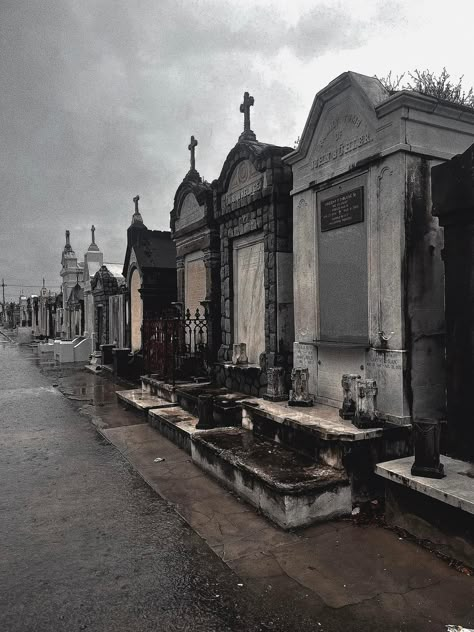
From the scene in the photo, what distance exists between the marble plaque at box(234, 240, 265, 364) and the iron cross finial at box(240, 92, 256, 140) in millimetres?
1750

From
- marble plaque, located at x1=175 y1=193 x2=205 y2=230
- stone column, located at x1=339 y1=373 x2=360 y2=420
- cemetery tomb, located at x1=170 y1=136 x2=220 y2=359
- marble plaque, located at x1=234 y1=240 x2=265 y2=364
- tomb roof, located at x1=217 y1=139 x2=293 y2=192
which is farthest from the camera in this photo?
marble plaque, located at x1=175 y1=193 x2=205 y2=230

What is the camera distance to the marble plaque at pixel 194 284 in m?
9.83

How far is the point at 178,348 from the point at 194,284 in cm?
147

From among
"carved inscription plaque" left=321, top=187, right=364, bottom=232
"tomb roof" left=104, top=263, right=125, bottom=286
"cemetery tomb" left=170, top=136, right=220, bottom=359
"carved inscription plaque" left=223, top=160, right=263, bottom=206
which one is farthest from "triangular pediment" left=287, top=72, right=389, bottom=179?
"tomb roof" left=104, top=263, right=125, bottom=286

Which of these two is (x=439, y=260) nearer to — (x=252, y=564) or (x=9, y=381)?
(x=252, y=564)

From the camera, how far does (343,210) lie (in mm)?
5293

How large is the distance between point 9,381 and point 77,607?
507 inches

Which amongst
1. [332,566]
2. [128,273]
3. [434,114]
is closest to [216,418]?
[332,566]

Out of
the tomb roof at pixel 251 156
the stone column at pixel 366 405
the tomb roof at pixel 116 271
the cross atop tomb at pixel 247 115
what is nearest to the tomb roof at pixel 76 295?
the tomb roof at pixel 116 271

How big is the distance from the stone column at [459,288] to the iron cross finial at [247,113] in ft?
14.1

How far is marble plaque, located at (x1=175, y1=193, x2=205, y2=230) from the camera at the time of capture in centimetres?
951

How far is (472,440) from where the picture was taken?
3855mm

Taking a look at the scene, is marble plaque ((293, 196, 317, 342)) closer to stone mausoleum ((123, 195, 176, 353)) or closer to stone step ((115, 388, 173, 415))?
stone step ((115, 388, 173, 415))

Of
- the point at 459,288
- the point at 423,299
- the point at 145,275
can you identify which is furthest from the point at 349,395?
the point at 145,275
